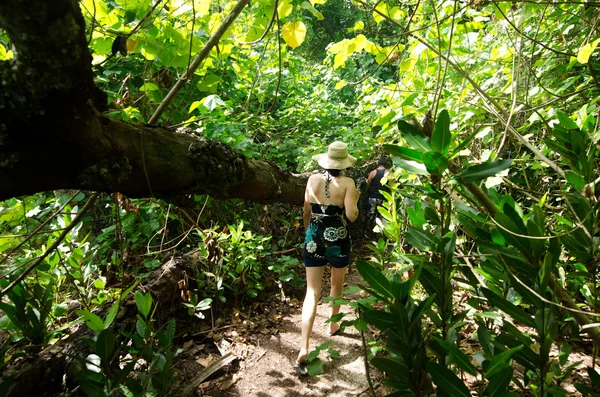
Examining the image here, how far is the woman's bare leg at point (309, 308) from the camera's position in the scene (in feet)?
8.88

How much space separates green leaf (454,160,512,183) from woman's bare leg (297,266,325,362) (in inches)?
79.1

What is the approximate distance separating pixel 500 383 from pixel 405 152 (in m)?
0.73

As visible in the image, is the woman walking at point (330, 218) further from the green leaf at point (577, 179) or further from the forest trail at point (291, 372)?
the green leaf at point (577, 179)

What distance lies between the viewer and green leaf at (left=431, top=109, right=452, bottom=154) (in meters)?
0.95

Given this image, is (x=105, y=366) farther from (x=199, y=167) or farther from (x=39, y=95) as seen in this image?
(x=39, y=95)

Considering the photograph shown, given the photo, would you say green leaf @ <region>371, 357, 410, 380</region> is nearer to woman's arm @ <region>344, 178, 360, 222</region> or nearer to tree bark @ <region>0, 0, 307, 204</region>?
tree bark @ <region>0, 0, 307, 204</region>

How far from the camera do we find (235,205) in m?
4.38

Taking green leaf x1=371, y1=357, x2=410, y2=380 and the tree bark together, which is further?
green leaf x1=371, y1=357, x2=410, y2=380

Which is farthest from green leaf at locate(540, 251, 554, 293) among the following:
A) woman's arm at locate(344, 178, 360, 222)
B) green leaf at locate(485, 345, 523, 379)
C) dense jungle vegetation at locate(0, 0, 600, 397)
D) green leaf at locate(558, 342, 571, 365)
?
woman's arm at locate(344, 178, 360, 222)

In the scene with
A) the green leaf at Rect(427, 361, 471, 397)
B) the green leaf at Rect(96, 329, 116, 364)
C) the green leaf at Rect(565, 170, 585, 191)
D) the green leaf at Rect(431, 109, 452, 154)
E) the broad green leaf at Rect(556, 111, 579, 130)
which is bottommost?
the green leaf at Rect(96, 329, 116, 364)

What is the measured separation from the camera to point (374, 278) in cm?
112

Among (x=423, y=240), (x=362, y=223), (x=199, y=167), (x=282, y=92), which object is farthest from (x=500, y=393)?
(x=282, y=92)

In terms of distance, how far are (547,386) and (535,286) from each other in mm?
311

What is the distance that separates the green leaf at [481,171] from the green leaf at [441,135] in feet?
0.32
